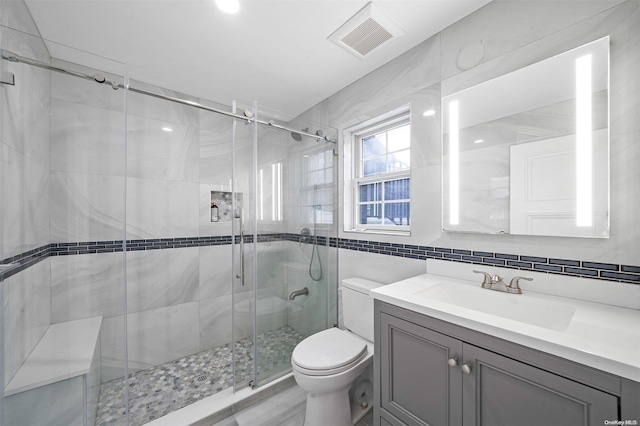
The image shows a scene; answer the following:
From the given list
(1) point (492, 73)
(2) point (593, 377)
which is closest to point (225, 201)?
(1) point (492, 73)

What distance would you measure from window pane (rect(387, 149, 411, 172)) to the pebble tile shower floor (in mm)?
1583

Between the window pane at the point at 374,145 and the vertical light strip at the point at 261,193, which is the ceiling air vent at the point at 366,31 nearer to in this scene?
the window pane at the point at 374,145

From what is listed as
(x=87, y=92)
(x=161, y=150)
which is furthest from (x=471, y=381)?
(x=161, y=150)

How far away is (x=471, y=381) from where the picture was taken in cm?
91

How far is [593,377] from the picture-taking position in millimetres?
679

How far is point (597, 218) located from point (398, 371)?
1103mm

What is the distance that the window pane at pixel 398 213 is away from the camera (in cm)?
186

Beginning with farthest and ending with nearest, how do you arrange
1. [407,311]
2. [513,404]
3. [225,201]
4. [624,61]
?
[225,201]
[407,311]
[624,61]
[513,404]

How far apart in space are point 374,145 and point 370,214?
626mm

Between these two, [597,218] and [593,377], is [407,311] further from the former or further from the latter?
[597,218]

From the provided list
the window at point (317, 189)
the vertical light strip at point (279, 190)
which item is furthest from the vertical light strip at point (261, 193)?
the window at point (317, 189)

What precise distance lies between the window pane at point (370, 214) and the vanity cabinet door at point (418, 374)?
1.03 m

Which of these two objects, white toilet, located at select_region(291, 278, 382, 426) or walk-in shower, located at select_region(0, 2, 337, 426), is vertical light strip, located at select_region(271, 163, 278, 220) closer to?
walk-in shower, located at select_region(0, 2, 337, 426)

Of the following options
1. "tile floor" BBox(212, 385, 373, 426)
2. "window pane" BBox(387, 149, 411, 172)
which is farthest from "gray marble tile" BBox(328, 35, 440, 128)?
"tile floor" BBox(212, 385, 373, 426)
